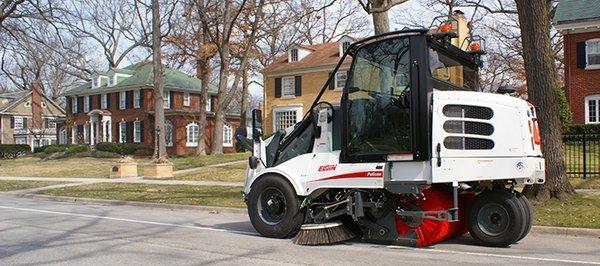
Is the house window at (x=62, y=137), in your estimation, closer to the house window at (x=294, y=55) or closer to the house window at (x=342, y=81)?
the house window at (x=294, y=55)

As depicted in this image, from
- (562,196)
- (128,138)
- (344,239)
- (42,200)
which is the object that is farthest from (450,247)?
(128,138)

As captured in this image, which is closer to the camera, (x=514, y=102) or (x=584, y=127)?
(x=514, y=102)

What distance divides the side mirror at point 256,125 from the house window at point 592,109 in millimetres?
26588

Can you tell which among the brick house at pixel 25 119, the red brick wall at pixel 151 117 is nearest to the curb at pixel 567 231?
the red brick wall at pixel 151 117

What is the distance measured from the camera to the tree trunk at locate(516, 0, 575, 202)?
38.8 feet

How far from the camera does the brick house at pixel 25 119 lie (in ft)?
248

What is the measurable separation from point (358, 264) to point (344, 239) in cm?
159

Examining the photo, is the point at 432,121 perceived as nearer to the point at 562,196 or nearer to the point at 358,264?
the point at 358,264

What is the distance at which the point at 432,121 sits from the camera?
7.85 metres

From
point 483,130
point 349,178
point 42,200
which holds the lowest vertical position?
point 42,200

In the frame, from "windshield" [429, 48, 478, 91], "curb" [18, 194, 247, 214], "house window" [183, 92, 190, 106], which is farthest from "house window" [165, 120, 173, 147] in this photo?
"windshield" [429, 48, 478, 91]

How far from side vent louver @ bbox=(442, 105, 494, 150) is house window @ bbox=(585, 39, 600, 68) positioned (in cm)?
2653

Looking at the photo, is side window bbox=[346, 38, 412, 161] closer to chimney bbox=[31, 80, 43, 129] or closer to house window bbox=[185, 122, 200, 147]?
house window bbox=[185, 122, 200, 147]

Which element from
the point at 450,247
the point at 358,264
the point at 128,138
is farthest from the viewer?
the point at 128,138
